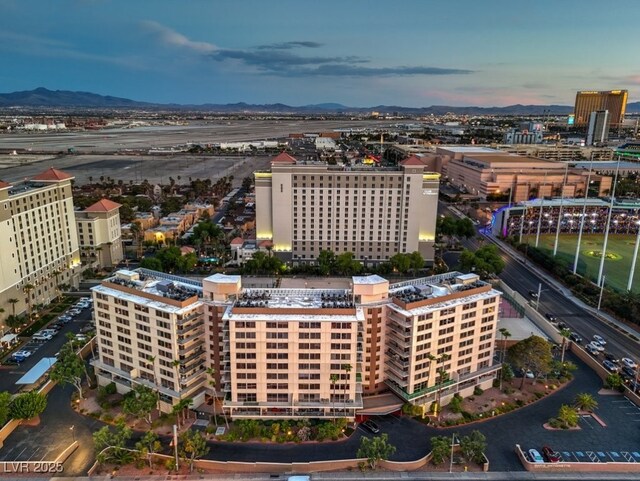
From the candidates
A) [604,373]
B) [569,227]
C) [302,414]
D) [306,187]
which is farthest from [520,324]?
[569,227]

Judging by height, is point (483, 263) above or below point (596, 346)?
above

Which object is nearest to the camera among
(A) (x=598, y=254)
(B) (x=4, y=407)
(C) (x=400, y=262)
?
(B) (x=4, y=407)

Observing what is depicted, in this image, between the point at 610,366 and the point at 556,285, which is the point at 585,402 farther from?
the point at 556,285

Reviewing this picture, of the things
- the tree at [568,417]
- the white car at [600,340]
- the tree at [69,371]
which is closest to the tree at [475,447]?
the tree at [568,417]

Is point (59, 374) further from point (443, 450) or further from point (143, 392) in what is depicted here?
point (443, 450)

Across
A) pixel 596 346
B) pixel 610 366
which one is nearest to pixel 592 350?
pixel 596 346

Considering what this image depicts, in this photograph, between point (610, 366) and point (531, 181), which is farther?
point (531, 181)

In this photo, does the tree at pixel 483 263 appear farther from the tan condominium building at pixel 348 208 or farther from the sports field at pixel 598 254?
the sports field at pixel 598 254
